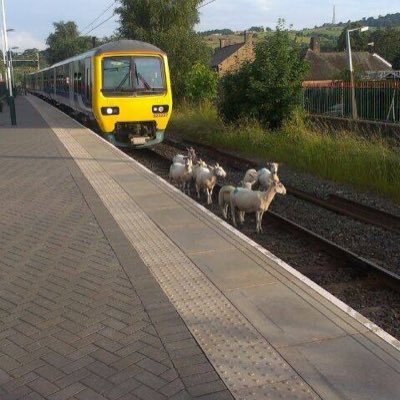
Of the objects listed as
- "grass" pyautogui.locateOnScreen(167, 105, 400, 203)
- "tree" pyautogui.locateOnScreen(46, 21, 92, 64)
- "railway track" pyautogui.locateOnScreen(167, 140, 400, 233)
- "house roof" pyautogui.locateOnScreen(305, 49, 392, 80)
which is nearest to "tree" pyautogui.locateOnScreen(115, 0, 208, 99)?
"grass" pyautogui.locateOnScreen(167, 105, 400, 203)

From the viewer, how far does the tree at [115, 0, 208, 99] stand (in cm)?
3322

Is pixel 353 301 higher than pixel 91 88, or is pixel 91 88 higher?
pixel 91 88

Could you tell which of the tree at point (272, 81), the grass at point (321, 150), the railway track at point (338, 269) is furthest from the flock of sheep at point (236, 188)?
the tree at point (272, 81)

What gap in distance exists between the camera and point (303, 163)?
13148 mm

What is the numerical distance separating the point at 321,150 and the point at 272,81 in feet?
15.8

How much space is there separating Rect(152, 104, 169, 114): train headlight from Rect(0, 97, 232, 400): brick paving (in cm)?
876

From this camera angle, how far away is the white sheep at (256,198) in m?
7.96

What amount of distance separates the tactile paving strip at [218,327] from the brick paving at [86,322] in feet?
0.31

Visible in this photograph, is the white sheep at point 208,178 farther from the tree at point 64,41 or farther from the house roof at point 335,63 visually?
the tree at point 64,41

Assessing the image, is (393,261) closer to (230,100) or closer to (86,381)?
(86,381)

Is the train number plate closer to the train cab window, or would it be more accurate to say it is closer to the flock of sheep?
the train cab window

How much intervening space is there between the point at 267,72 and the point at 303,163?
198 inches

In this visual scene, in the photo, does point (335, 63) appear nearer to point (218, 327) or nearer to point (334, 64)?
point (334, 64)

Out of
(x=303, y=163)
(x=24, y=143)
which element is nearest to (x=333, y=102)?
(x=303, y=163)
